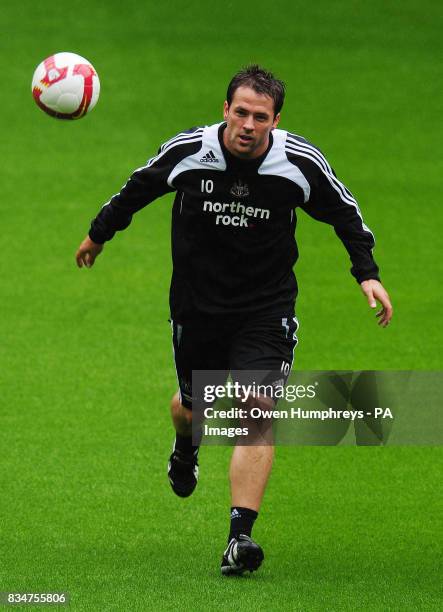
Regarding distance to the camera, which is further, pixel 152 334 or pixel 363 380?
pixel 152 334

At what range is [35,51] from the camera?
64.4ft

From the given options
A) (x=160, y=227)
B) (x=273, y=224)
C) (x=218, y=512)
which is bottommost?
(x=218, y=512)

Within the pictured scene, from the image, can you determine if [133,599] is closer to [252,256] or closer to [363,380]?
[252,256]

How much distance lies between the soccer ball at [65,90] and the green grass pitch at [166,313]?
2.20 m

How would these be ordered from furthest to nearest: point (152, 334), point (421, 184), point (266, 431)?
point (421, 184) < point (152, 334) < point (266, 431)

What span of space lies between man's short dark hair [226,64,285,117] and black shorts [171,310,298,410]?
108 centimetres

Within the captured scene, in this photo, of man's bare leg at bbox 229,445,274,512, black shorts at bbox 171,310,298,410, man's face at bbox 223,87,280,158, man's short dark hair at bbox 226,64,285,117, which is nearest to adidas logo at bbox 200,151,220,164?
man's face at bbox 223,87,280,158

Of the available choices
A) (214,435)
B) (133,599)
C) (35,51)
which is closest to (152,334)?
(214,435)

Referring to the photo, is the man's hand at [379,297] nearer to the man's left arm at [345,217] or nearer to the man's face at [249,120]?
the man's left arm at [345,217]

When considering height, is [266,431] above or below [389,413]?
below

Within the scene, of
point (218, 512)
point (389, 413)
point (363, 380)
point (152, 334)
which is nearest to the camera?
point (218, 512)

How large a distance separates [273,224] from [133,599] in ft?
6.57
